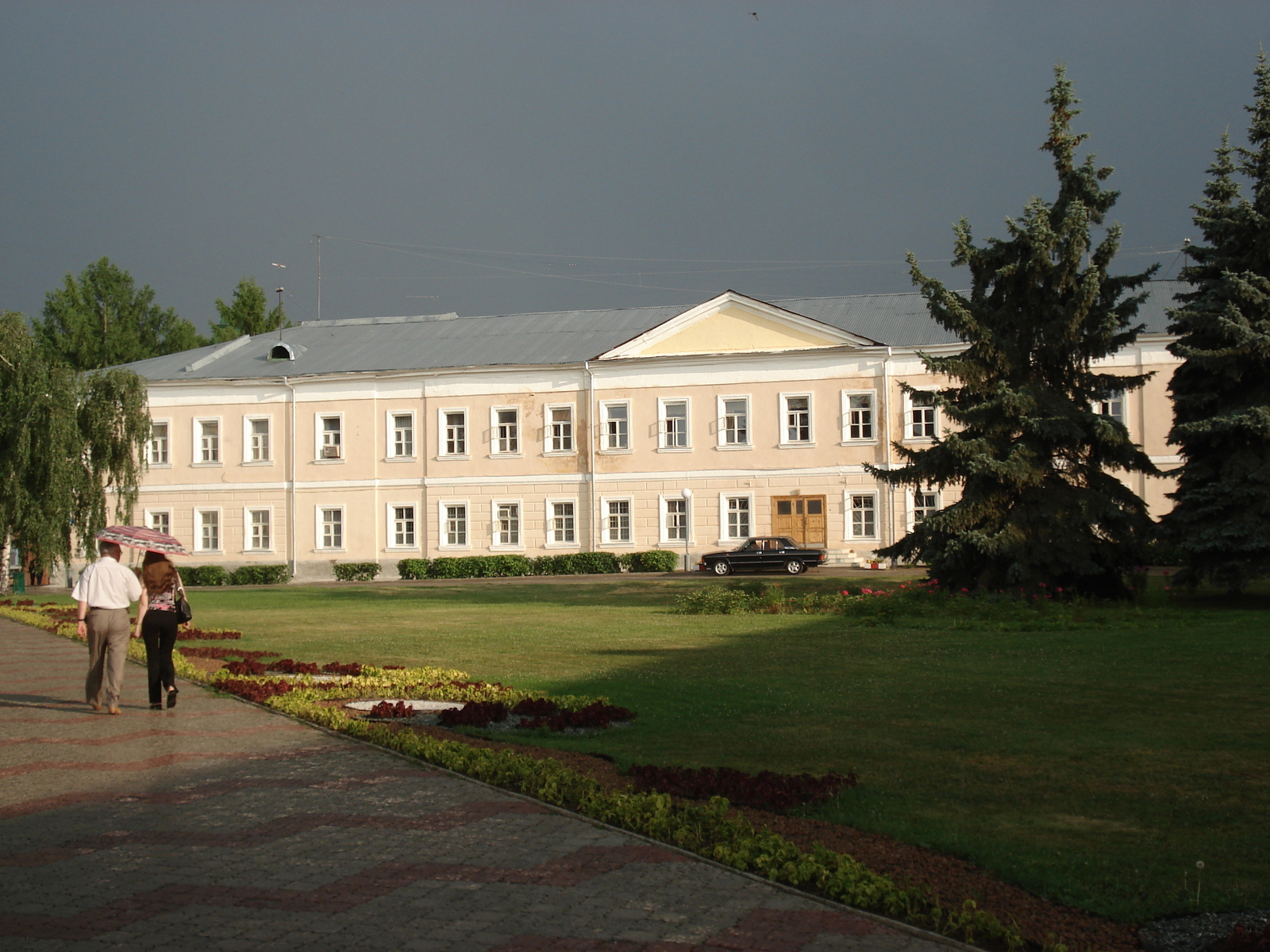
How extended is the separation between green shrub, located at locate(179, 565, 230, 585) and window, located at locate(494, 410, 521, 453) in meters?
12.0

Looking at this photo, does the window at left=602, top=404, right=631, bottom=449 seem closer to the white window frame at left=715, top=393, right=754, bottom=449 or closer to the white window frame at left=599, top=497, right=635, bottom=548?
the white window frame at left=599, top=497, right=635, bottom=548

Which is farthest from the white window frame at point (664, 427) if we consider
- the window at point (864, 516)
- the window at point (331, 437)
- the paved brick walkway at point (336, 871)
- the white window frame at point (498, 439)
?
the paved brick walkway at point (336, 871)

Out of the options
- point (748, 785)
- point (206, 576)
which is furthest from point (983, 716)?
point (206, 576)

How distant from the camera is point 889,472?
24.1 meters

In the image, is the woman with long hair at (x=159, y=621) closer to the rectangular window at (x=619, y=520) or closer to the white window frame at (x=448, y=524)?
the rectangular window at (x=619, y=520)

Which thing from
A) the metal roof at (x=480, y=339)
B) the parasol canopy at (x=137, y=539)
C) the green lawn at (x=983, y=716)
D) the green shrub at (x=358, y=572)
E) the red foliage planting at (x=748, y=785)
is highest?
the metal roof at (x=480, y=339)

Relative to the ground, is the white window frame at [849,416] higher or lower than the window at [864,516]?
higher

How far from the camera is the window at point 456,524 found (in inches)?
1870

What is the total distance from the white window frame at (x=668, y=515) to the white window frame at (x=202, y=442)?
18.5m

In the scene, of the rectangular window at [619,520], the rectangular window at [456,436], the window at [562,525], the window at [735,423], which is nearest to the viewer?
the window at [735,423]

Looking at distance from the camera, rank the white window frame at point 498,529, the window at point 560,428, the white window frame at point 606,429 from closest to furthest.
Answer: the white window frame at point 606,429 → the window at point 560,428 → the white window frame at point 498,529

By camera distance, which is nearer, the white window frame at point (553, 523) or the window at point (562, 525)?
the white window frame at point (553, 523)

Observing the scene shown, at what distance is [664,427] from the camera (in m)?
45.7

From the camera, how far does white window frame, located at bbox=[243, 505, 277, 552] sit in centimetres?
4872
